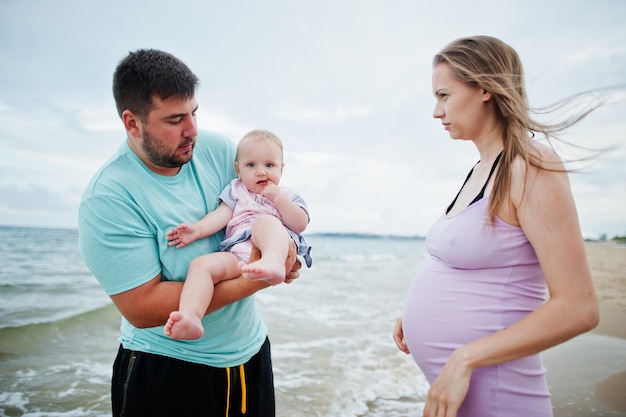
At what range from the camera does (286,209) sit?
2527 millimetres

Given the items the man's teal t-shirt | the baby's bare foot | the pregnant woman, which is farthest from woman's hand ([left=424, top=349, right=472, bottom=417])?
the man's teal t-shirt

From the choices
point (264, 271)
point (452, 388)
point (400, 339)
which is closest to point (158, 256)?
point (264, 271)

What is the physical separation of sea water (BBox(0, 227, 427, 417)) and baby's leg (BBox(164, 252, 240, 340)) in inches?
116

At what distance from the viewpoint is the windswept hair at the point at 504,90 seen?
165 centimetres

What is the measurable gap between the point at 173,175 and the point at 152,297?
0.65 metres

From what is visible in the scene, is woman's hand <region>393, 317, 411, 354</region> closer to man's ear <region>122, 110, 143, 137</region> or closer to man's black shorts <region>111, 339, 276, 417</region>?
man's black shorts <region>111, 339, 276, 417</region>

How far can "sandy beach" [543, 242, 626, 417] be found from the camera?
4.07 metres

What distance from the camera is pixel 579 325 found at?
1.49 m

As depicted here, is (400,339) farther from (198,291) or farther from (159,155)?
(159,155)

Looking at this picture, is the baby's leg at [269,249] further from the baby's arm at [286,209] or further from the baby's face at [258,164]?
the baby's face at [258,164]

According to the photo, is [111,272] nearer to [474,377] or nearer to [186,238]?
[186,238]

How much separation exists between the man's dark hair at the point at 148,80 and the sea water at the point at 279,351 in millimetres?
3610

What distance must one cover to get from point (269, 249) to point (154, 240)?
58 cm

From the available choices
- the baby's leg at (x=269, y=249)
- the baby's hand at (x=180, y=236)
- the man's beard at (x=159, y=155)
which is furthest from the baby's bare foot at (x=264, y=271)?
the man's beard at (x=159, y=155)
